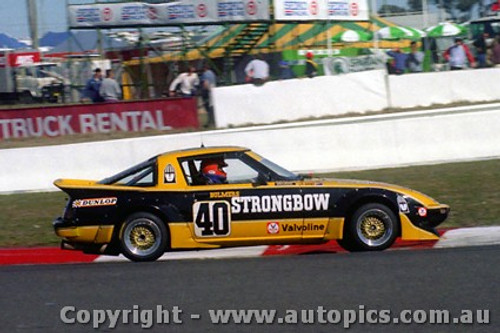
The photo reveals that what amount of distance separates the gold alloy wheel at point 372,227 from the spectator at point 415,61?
1194cm

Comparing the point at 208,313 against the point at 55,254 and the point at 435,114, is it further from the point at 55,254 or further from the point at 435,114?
the point at 435,114

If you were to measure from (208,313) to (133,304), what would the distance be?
2.50 feet

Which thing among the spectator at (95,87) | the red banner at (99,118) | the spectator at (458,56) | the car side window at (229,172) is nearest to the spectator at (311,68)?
the red banner at (99,118)

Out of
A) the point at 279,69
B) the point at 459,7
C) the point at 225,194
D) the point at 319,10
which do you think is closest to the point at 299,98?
the point at 279,69

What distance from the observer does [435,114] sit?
55.3 ft

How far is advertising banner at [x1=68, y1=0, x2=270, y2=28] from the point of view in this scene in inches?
906

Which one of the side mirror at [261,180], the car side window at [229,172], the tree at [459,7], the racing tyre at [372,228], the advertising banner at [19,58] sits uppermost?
the tree at [459,7]

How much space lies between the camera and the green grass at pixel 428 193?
453 inches

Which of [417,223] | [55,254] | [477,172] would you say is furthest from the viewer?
[477,172]

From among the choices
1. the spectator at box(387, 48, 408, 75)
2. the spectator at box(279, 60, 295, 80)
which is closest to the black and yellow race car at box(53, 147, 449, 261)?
the spectator at box(279, 60, 295, 80)

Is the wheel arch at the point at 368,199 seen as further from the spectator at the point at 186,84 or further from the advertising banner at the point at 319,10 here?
the advertising banner at the point at 319,10

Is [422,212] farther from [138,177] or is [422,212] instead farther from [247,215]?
[138,177]

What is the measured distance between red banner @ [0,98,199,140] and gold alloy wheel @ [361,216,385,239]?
9840mm

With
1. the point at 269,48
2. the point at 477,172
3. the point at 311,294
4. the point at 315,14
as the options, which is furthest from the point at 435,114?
the point at 311,294
